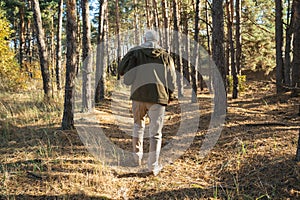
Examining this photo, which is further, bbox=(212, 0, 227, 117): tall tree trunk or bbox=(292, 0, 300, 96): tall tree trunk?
bbox=(292, 0, 300, 96): tall tree trunk

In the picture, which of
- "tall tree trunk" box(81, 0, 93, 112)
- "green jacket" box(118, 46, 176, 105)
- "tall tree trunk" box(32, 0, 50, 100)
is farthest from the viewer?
"tall tree trunk" box(32, 0, 50, 100)

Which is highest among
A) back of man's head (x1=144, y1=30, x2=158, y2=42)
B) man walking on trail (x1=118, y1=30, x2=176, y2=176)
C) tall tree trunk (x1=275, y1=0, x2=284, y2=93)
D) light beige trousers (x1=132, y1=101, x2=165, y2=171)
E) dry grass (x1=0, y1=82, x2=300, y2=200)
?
tall tree trunk (x1=275, y1=0, x2=284, y2=93)

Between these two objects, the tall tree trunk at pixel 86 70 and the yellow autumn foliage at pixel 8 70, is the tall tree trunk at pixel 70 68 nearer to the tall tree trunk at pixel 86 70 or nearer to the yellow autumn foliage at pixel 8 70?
the tall tree trunk at pixel 86 70

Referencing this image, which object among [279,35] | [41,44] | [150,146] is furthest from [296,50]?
[41,44]

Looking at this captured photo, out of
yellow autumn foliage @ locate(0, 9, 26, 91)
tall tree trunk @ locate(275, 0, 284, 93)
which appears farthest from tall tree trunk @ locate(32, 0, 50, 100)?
tall tree trunk @ locate(275, 0, 284, 93)

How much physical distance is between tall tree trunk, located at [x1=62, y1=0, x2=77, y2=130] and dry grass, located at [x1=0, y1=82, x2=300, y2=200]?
39cm

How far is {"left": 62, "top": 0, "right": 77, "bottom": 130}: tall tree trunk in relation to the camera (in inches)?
251

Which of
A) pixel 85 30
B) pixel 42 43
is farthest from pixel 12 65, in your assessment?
pixel 85 30

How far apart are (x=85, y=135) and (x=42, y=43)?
18.0 feet

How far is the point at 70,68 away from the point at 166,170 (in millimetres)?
3587

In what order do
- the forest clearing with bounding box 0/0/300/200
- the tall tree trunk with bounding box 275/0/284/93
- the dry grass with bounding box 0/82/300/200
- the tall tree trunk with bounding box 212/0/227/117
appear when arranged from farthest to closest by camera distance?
the tall tree trunk with bounding box 275/0/284/93 → the tall tree trunk with bounding box 212/0/227/117 → the forest clearing with bounding box 0/0/300/200 → the dry grass with bounding box 0/82/300/200

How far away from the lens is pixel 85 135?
5.97 metres

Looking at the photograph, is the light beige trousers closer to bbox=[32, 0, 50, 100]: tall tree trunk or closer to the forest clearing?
the forest clearing

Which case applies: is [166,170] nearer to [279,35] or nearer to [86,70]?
[86,70]
